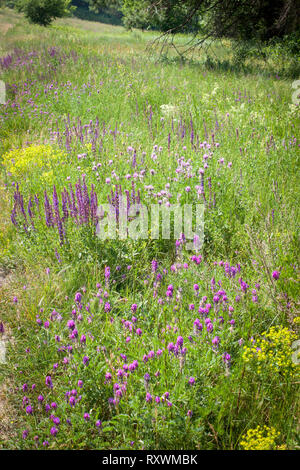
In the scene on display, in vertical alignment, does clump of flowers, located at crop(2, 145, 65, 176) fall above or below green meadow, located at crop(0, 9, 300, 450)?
above

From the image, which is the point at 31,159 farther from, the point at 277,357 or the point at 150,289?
the point at 277,357

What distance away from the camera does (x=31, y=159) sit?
4.65m

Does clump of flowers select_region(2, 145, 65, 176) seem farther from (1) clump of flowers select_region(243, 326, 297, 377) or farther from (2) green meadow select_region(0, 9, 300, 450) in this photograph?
(1) clump of flowers select_region(243, 326, 297, 377)

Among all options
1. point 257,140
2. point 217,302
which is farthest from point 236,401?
point 257,140

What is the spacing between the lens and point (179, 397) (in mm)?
1742

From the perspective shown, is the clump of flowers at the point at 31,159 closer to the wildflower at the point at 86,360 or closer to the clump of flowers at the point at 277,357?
the wildflower at the point at 86,360

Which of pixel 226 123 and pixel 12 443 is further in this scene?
pixel 226 123

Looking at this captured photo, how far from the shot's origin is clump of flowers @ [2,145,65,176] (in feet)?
14.8

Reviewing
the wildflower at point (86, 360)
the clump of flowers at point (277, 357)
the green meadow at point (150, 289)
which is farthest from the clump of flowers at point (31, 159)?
the clump of flowers at point (277, 357)

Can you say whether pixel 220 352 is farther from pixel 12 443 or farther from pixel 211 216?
pixel 211 216

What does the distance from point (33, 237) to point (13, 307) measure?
91cm

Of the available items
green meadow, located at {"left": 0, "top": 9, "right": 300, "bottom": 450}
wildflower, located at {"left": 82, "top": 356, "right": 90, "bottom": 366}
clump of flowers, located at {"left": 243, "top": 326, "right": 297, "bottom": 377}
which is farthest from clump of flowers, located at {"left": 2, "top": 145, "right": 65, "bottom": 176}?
clump of flowers, located at {"left": 243, "top": 326, "right": 297, "bottom": 377}

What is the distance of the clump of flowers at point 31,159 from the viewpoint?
452cm

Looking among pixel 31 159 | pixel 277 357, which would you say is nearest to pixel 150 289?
pixel 277 357
